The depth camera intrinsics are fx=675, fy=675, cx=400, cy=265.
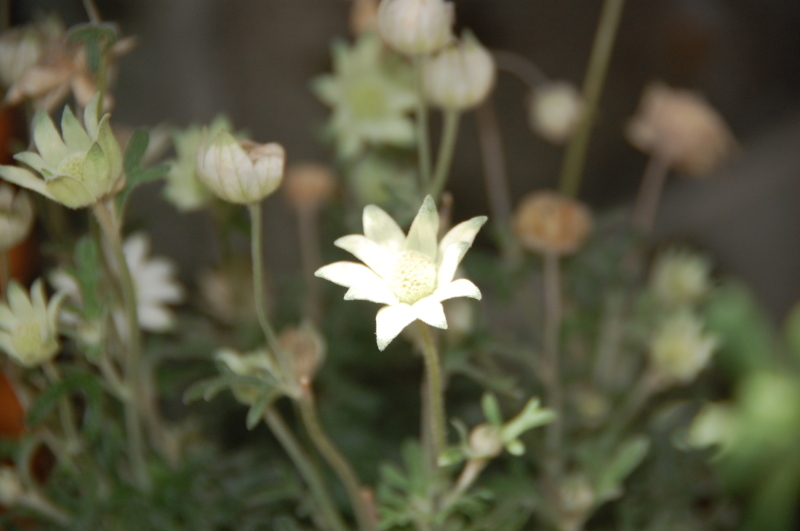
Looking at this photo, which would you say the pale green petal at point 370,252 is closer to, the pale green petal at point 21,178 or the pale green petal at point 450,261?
the pale green petal at point 450,261

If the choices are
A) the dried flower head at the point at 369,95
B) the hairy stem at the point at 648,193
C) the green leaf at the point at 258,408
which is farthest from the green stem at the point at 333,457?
the hairy stem at the point at 648,193

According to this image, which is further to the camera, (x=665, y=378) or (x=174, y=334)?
(x=174, y=334)

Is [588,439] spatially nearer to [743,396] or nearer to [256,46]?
[743,396]

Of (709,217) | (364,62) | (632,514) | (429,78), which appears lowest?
(632,514)

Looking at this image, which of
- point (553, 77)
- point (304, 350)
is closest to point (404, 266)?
point (304, 350)

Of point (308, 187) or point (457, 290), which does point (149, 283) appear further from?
point (457, 290)

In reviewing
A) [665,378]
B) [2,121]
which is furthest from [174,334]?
[665,378]
